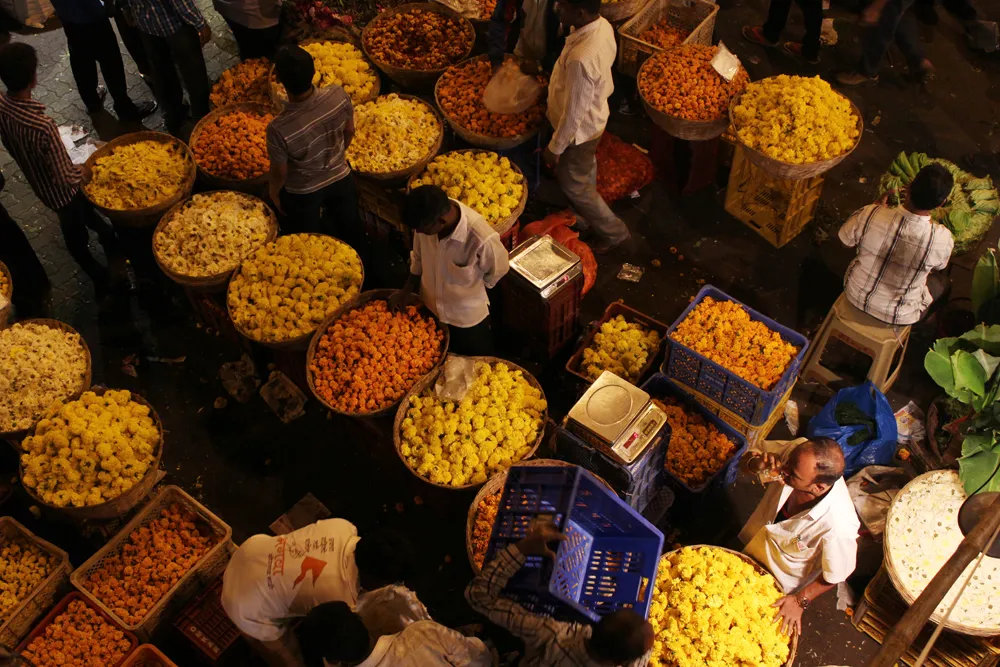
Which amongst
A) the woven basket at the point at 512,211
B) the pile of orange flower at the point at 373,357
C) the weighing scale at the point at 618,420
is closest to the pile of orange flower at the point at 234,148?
the woven basket at the point at 512,211

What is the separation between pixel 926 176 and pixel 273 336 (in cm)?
391

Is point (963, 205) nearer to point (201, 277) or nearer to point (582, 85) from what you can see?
point (582, 85)

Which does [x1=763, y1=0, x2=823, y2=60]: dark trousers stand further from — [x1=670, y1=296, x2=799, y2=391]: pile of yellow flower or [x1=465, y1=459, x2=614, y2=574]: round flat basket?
[x1=465, y1=459, x2=614, y2=574]: round flat basket

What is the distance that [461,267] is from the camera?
4.68 m

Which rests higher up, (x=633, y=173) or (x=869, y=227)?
(x=869, y=227)

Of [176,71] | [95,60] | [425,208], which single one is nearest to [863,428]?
[425,208]

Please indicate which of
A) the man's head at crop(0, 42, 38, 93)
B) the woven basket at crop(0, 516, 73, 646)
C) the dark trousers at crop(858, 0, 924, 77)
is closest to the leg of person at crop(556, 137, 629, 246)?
the dark trousers at crop(858, 0, 924, 77)

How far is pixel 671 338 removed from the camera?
4.76 meters

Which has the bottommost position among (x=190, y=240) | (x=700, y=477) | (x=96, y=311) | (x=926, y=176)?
(x=96, y=311)

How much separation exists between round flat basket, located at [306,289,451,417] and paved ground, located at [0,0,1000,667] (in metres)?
0.33

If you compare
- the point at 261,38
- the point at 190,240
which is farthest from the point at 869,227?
the point at 261,38

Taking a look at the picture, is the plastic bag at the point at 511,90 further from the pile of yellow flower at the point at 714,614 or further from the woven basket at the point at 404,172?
the pile of yellow flower at the point at 714,614

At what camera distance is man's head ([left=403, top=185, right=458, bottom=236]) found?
4.21 metres

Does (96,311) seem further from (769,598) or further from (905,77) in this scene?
(905,77)
